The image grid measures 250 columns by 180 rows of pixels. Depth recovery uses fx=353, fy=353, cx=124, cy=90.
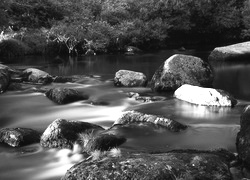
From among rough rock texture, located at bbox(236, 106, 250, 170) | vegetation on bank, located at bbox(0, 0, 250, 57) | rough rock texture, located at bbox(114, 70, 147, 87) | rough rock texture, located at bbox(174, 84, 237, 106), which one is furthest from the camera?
vegetation on bank, located at bbox(0, 0, 250, 57)

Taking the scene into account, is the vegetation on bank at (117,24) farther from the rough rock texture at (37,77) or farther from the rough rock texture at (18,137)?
the rough rock texture at (18,137)

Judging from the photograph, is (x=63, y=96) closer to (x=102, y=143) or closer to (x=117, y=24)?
(x=102, y=143)

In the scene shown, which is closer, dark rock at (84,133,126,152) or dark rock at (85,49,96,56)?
dark rock at (84,133,126,152)

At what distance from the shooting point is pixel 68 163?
653cm

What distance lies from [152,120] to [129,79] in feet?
18.7

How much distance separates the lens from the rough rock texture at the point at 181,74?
12648mm

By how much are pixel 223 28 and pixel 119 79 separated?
25.8m

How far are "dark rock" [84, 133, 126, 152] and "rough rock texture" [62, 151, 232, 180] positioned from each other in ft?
4.78

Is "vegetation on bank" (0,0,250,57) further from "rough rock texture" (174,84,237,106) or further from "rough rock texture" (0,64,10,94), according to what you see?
"rough rock texture" (174,84,237,106)

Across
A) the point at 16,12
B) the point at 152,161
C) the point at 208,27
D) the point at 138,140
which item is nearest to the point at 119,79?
the point at 138,140

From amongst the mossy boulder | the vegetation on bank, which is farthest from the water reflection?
the vegetation on bank

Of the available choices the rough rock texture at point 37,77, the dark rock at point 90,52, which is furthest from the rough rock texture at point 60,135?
the dark rock at point 90,52

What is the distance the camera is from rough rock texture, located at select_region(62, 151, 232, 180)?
4828 millimetres

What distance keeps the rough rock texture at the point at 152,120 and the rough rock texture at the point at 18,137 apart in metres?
2.04
